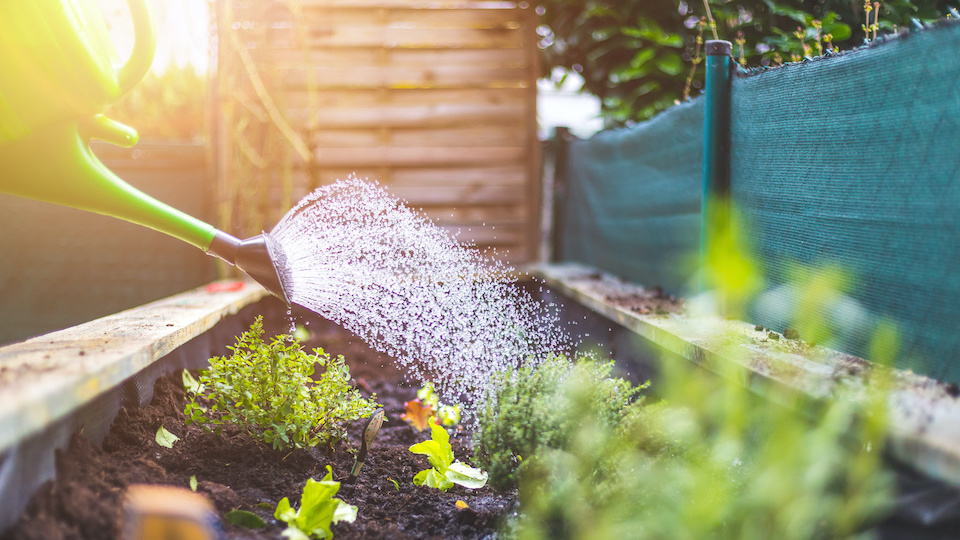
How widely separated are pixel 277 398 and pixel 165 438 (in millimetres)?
327

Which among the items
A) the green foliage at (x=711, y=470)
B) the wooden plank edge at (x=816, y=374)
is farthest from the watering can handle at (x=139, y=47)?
the wooden plank edge at (x=816, y=374)

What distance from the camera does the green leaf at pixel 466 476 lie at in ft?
5.69

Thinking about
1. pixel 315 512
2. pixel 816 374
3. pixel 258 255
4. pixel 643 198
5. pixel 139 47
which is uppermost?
pixel 139 47

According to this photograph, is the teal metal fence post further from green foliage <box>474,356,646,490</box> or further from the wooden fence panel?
the wooden fence panel

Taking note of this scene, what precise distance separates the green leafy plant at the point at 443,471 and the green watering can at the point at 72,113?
59 cm

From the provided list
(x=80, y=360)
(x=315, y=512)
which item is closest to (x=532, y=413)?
(x=315, y=512)

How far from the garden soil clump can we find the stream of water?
0.36 m

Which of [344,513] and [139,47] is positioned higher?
[139,47]

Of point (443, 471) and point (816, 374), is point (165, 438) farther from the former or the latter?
point (816, 374)

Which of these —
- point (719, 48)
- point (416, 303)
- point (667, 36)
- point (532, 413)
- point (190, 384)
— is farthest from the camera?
point (667, 36)

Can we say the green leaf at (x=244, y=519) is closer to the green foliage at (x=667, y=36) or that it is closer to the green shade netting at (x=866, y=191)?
the green shade netting at (x=866, y=191)

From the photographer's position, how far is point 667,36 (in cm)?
378

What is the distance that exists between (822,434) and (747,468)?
1.21ft

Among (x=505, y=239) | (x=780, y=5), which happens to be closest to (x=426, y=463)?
(x=780, y=5)
